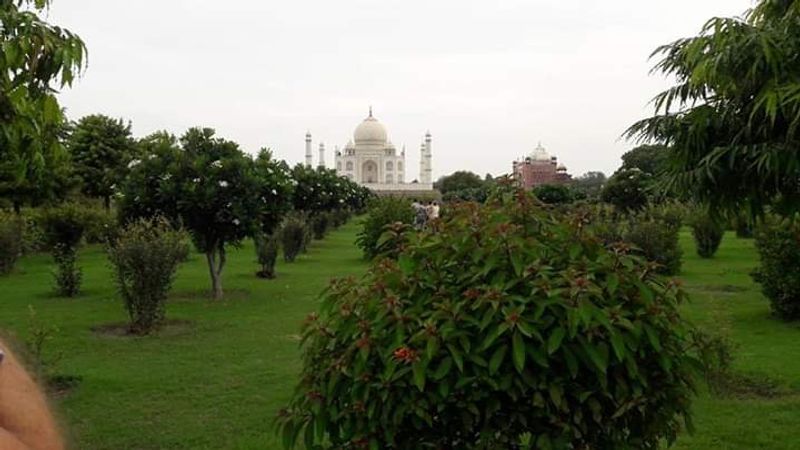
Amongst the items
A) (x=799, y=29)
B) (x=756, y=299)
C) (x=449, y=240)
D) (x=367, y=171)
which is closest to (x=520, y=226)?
(x=449, y=240)

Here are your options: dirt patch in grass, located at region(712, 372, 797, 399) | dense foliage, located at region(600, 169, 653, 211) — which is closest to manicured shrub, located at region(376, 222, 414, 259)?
dirt patch in grass, located at region(712, 372, 797, 399)

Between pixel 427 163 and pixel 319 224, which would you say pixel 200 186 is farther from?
pixel 427 163

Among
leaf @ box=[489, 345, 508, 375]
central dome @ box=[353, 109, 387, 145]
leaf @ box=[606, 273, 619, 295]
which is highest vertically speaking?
central dome @ box=[353, 109, 387, 145]

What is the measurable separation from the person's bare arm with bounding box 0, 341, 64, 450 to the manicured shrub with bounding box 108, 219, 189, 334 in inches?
346

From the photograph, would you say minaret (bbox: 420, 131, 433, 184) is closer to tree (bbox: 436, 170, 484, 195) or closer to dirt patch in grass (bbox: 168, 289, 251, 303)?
tree (bbox: 436, 170, 484, 195)

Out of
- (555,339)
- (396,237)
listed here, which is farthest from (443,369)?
(396,237)

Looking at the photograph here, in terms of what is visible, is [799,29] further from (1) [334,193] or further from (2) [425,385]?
(1) [334,193]

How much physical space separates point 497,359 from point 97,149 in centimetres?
3102

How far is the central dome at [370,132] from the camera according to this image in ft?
319

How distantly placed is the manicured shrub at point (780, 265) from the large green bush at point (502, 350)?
7.02 meters

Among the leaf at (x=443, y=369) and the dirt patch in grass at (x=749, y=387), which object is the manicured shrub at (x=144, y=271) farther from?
the leaf at (x=443, y=369)

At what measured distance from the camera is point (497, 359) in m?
2.75

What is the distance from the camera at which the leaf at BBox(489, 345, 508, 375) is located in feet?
9.00

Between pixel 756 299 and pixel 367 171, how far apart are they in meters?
86.6
